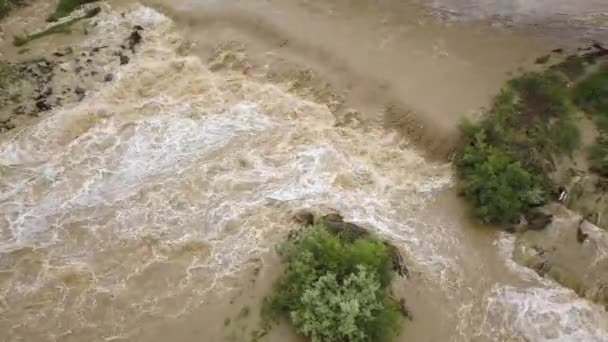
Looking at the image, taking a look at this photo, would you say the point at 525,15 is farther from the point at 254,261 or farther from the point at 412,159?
the point at 254,261

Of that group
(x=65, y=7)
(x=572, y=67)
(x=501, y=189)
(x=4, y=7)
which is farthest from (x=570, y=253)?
(x=4, y=7)

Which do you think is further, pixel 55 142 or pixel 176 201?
pixel 55 142

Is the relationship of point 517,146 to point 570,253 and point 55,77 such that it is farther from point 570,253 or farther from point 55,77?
point 55,77

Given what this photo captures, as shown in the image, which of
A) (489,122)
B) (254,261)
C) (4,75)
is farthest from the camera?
(4,75)

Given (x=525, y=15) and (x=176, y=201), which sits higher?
(x=525, y=15)

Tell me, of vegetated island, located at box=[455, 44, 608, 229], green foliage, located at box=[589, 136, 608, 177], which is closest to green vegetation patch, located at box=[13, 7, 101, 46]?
vegetated island, located at box=[455, 44, 608, 229]

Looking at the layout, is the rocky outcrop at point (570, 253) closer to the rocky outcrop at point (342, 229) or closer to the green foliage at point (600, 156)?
the green foliage at point (600, 156)

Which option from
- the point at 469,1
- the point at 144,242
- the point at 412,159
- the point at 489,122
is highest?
the point at 469,1

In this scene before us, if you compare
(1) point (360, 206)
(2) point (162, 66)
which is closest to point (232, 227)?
(1) point (360, 206)
